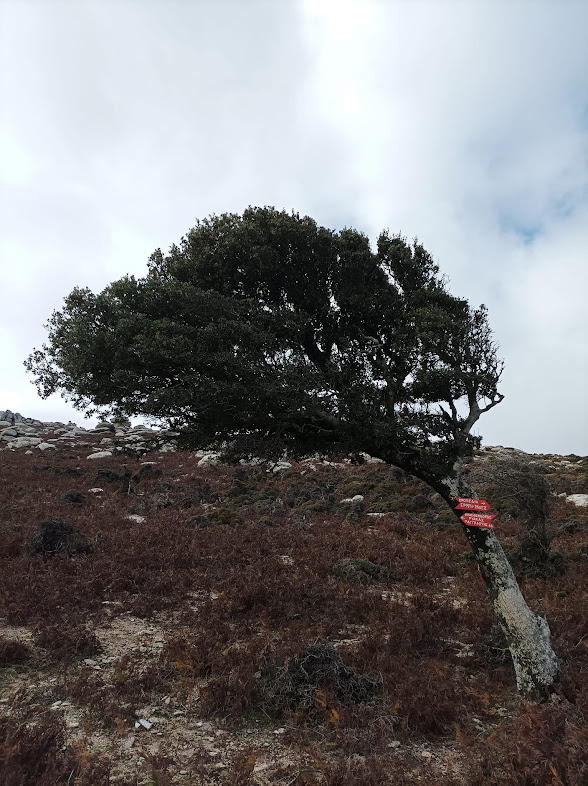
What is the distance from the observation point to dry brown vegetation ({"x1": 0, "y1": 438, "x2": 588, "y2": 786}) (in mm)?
5891

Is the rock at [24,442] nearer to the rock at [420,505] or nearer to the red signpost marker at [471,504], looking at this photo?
the rock at [420,505]

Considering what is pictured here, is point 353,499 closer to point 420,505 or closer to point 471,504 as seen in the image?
point 420,505

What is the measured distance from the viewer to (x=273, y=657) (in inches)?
357

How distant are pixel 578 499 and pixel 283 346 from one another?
20.2m

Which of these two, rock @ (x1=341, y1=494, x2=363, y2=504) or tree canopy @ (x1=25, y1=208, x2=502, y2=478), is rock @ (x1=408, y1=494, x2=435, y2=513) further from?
tree canopy @ (x1=25, y1=208, x2=502, y2=478)

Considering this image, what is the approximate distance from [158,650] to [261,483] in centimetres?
2010

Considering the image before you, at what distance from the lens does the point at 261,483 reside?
97.9ft

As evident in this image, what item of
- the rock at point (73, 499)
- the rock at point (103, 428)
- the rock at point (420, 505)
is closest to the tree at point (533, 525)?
the rock at point (420, 505)

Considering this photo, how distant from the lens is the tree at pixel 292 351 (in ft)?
33.2

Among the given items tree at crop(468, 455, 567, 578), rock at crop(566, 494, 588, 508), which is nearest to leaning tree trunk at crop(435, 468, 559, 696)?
tree at crop(468, 455, 567, 578)

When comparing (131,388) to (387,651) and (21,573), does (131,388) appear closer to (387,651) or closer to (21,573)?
(21,573)

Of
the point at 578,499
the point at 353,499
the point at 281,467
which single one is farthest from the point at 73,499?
the point at 578,499

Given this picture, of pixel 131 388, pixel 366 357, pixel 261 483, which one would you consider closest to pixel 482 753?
pixel 366 357

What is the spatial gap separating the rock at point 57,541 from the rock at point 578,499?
2178 cm
